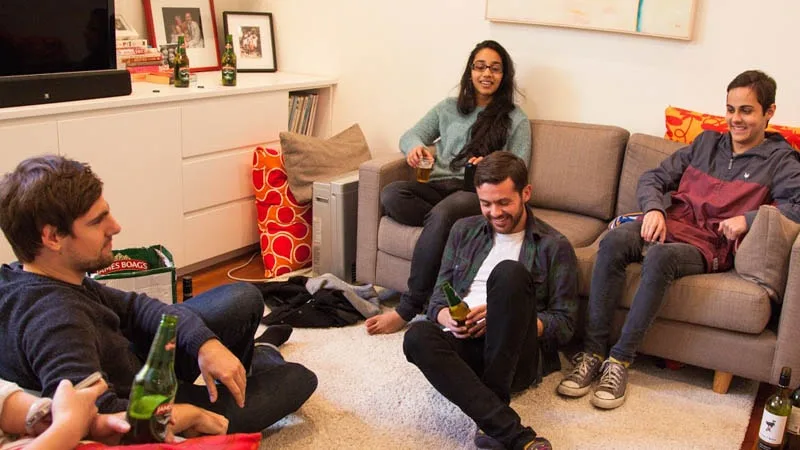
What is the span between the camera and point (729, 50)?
336 cm

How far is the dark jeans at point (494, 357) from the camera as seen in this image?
91.2 inches

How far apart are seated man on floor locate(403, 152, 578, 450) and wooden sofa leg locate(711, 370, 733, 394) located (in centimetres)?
55

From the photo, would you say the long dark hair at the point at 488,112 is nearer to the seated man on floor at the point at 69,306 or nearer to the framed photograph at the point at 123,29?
the framed photograph at the point at 123,29

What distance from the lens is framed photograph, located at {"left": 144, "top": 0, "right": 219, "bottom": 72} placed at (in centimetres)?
393

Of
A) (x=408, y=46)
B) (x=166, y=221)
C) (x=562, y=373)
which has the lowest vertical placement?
(x=562, y=373)

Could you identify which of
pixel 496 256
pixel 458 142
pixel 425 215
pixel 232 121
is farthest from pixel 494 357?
pixel 232 121

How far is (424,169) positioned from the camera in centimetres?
344

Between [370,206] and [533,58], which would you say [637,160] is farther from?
[370,206]

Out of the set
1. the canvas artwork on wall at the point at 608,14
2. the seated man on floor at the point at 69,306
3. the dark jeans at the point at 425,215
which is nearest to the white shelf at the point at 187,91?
the dark jeans at the point at 425,215

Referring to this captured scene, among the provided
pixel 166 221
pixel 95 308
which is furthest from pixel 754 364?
pixel 166 221

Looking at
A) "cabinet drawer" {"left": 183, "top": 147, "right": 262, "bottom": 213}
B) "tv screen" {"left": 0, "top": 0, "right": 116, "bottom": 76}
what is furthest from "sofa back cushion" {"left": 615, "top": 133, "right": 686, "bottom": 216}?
"tv screen" {"left": 0, "top": 0, "right": 116, "bottom": 76}

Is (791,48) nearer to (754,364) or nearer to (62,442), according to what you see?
(754,364)

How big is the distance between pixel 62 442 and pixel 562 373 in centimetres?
185

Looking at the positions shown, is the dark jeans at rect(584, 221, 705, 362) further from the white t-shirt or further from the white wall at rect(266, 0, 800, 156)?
the white wall at rect(266, 0, 800, 156)
